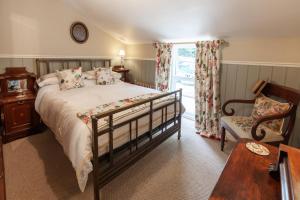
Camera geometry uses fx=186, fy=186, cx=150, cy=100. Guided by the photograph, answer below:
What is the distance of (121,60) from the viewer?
4.83 metres

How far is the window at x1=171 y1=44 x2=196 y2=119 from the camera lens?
3928 millimetres

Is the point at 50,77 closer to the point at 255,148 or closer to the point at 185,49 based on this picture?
the point at 185,49

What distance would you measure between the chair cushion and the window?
4.53 feet

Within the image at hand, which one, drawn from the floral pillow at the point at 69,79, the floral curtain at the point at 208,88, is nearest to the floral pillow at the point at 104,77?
the floral pillow at the point at 69,79

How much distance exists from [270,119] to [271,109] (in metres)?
0.32

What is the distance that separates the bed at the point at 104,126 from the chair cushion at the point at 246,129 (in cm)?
77

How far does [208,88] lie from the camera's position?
130 inches

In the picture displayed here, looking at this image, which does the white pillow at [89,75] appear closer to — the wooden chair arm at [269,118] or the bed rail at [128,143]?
the bed rail at [128,143]

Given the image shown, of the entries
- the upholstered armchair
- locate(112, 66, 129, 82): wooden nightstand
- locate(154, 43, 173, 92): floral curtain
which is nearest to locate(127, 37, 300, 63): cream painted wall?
the upholstered armchair

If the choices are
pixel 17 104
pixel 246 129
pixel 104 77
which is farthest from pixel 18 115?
pixel 246 129

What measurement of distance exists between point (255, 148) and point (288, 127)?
132 centimetres

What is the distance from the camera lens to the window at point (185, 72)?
155 inches

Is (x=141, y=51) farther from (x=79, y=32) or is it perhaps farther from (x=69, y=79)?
(x=69, y=79)

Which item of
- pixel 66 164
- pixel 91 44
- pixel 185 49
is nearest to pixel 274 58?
pixel 185 49
